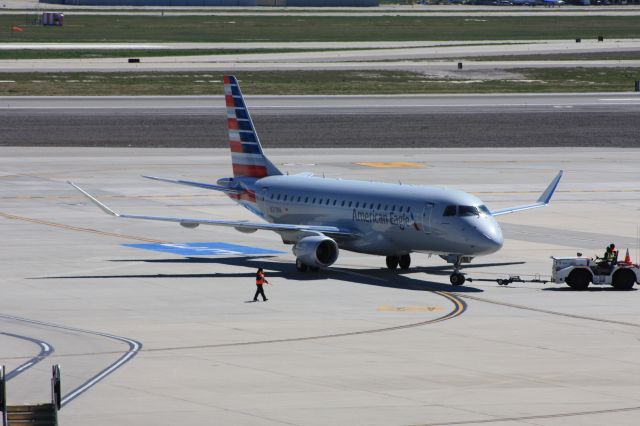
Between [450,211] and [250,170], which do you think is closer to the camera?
[450,211]

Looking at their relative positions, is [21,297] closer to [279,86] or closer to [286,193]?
[286,193]

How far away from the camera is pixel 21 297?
51969 millimetres

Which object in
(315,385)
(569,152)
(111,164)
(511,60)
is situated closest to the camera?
(315,385)

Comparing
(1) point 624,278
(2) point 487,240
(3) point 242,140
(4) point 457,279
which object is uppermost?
(3) point 242,140

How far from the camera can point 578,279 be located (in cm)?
5544

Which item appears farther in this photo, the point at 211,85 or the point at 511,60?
the point at 511,60

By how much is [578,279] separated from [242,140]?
807 inches

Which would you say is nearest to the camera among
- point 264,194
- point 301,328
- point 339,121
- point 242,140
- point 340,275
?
point 301,328

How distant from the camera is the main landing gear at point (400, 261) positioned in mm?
60094

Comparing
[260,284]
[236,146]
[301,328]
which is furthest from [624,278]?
[236,146]

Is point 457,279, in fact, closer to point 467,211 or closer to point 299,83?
point 467,211

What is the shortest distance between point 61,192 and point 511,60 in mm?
118469

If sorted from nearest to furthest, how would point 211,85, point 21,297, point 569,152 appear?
point 21,297
point 569,152
point 211,85

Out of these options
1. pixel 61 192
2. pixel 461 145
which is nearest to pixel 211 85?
pixel 461 145
